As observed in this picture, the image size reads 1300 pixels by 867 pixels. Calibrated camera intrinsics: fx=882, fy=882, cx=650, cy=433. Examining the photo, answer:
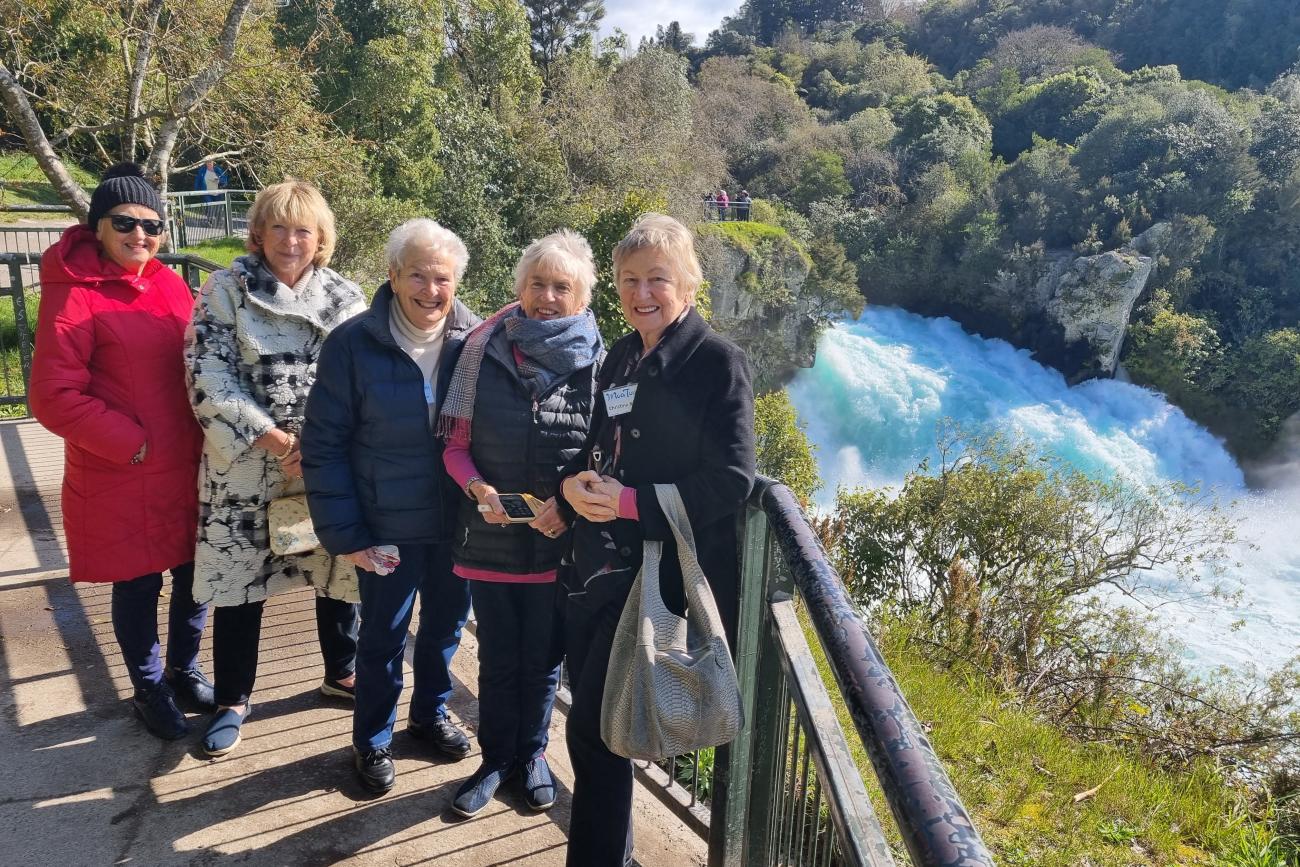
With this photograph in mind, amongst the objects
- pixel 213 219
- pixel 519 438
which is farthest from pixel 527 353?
pixel 213 219

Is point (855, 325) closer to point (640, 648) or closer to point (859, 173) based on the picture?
point (859, 173)

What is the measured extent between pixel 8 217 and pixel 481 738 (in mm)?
17522

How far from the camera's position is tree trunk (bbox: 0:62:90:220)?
18.7 ft

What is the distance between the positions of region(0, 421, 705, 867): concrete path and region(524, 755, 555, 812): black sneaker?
0.04 m

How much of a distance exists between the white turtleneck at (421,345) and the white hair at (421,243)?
0.43 feet

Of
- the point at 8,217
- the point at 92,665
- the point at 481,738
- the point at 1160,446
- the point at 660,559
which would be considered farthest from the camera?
the point at 1160,446

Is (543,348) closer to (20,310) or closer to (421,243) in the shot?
(421,243)

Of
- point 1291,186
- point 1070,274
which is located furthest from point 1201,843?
point 1291,186

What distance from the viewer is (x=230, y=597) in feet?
8.77

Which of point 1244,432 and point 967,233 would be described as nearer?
point 1244,432

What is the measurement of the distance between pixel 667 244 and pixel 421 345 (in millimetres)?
938

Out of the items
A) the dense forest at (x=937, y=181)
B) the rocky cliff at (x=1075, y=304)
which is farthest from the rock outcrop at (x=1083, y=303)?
the dense forest at (x=937, y=181)

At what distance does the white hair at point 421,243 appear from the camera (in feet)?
7.91

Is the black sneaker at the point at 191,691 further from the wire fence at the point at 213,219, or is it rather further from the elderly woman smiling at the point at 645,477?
the wire fence at the point at 213,219
